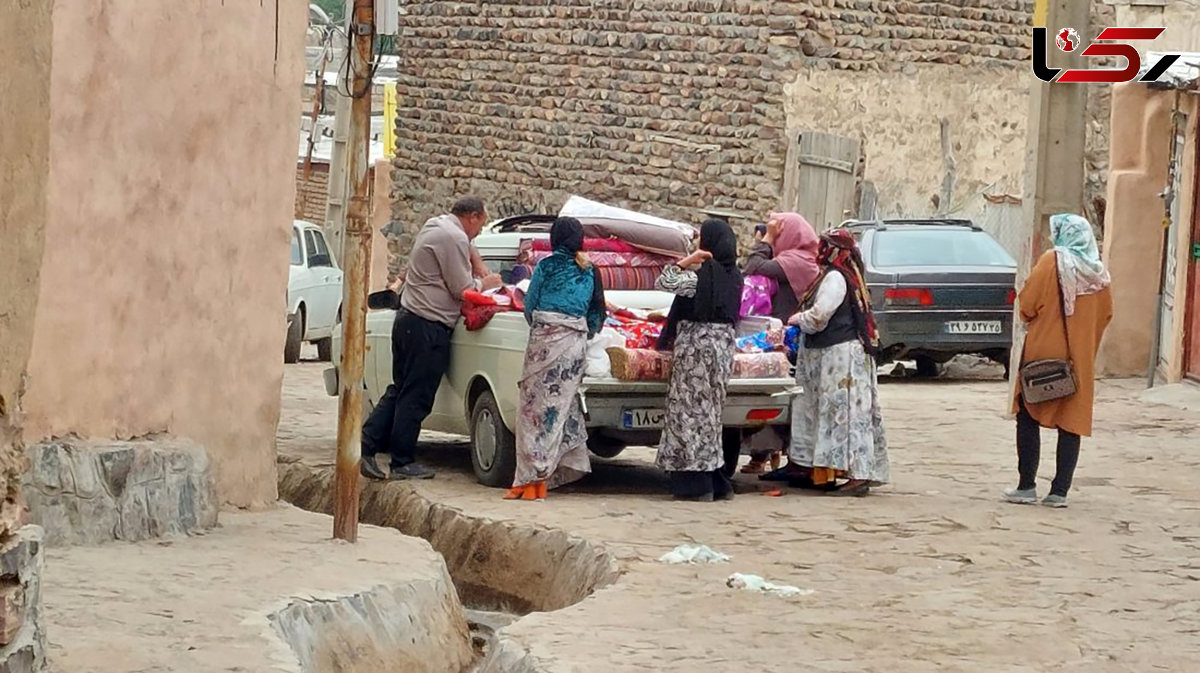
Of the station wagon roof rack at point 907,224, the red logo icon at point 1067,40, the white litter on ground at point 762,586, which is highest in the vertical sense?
the red logo icon at point 1067,40

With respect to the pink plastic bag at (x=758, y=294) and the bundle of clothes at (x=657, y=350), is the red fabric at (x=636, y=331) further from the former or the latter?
the pink plastic bag at (x=758, y=294)

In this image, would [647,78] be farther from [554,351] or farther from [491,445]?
[554,351]

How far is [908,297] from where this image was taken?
62.8ft

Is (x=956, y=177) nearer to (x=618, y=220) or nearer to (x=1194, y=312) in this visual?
(x=1194, y=312)

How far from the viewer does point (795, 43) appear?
2278 centimetres

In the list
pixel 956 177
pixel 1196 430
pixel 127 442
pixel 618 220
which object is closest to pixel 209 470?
pixel 127 442

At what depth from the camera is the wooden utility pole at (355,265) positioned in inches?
359

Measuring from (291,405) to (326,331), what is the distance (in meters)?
6.98

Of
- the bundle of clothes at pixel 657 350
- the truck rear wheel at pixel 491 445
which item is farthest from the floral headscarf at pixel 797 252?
the truck rear wheel at pixel 491 445

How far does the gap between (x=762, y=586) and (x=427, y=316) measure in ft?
→ 12.3

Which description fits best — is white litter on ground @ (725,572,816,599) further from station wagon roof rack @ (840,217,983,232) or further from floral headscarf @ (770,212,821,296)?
station wagon roof rack @ (840,217,983,232)

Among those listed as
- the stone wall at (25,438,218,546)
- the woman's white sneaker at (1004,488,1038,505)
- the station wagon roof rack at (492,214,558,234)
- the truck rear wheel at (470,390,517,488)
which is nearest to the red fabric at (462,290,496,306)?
the truck rear wheel at (470,390,517,488)

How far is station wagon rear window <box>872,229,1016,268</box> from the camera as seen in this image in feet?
64.4

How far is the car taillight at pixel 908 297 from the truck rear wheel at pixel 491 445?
772 cm
